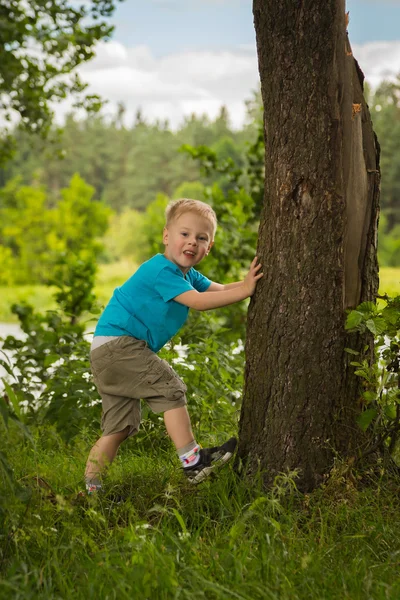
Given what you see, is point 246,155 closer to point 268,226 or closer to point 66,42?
point 66,42

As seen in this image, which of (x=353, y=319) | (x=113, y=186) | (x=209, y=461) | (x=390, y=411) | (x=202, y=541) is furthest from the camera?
(x=113, y=186)

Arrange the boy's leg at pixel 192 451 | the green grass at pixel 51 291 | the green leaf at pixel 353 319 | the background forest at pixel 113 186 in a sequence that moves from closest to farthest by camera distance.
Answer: the green leaf at pixel 353 319
the boy's leg at pixel 192 451
the green grass at pixel 51 291
the background forest at pixel 113 186

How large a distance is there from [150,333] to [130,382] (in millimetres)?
261

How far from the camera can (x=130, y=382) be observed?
3.60m

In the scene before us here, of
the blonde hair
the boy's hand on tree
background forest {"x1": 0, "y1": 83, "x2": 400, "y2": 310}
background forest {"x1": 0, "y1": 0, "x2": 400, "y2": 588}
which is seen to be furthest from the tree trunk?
background forest {"x1": 0, "y1": 83, "x2": 400, "y2": 310}

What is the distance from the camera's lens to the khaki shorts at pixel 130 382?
3527 mm

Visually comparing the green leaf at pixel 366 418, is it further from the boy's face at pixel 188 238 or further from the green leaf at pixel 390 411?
the boy's face at pixel 188 238

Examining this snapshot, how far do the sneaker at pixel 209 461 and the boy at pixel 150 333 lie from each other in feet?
0.30

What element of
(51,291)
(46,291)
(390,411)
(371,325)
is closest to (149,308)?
(371,325)

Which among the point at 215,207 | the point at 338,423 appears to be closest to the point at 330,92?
the point at 338,423

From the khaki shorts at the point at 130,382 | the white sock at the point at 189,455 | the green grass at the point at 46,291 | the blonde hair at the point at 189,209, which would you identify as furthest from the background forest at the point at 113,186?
the white sock at the point at 189,455

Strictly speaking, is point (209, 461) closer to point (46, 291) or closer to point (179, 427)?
point (179, 427)

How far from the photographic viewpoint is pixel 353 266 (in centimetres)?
337

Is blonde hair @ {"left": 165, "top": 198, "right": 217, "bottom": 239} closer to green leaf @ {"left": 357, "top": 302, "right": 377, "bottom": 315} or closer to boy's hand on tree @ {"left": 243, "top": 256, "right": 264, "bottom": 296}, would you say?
boy's hand on tree @ {"left": 243, "top": 256, "right": 264, "bottom": 296}
